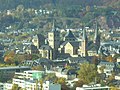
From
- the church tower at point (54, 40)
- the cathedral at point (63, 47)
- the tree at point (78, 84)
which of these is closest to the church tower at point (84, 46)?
the cathedral at point (63, 47)

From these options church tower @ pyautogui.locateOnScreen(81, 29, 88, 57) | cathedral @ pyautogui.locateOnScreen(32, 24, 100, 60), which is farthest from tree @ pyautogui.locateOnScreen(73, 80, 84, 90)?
church tower @ pyautogui.locateOnScreen(81, 29, 88, 57)

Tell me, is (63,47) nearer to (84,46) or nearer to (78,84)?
(84,46)

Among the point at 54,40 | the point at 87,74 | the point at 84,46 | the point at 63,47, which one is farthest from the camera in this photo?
the point at 54,40

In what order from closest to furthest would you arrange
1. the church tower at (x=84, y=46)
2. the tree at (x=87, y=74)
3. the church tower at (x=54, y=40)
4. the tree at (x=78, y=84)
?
the tree at (x=78, y=84)
the tree at (x=87, y=74)
the church tower at (x=84, y=46)
the church tower at (x=54, y=40)

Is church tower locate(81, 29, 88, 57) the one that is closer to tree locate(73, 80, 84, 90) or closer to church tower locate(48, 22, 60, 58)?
church tower locate(48, 22, 60, 58)

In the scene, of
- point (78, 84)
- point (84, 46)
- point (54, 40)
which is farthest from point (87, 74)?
point (54, 40)

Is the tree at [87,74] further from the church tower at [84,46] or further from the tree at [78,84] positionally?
the church tower at [84,46]

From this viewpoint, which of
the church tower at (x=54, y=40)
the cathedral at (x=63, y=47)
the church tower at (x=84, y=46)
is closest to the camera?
the cathedral at (x=63, y=47)

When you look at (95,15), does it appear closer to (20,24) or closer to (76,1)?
(20,24)
